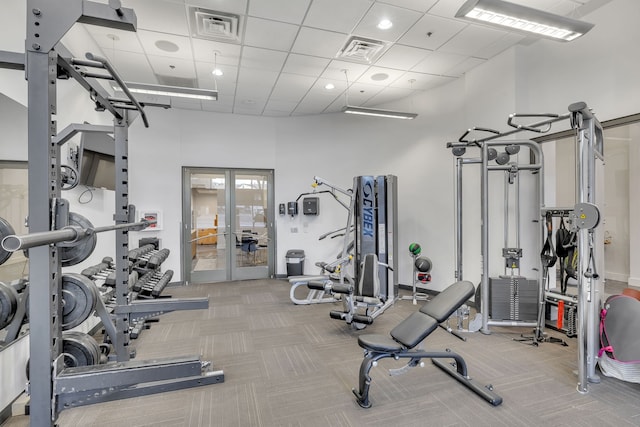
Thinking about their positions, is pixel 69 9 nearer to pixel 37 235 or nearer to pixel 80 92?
pixel 37 235

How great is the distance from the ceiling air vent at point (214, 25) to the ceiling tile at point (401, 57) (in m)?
1.97

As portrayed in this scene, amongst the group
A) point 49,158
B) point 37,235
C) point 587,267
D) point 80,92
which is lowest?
point 587,267

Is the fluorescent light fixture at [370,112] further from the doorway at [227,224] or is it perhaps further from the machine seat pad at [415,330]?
the machine seat pad at [415,330]

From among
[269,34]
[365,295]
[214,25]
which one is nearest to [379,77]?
[269,34]

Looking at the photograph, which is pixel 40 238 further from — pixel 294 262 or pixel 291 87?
pixel 294 262

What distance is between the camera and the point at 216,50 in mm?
4082

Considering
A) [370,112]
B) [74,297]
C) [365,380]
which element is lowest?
[365,380]

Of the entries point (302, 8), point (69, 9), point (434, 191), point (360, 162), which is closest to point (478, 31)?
point (302, 8)

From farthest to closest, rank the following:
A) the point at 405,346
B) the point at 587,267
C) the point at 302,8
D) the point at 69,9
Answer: the point at 302,8 → the point at 587,267 → the point at 405,346 → the point at 69,9

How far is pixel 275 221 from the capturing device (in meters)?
6.93

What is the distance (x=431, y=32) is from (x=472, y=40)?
620 millimetres

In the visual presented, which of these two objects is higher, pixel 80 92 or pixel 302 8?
pixel 302 8

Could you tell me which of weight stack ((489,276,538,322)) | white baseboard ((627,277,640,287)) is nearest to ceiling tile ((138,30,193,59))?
weight stack ((489,276,538,322))

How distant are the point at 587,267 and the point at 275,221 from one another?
541 cm
